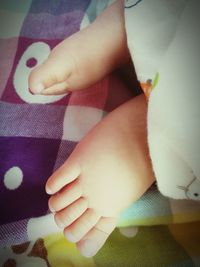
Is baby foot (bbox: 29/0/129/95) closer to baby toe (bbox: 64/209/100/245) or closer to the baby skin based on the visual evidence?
the baby skin

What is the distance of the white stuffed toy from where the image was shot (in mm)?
277

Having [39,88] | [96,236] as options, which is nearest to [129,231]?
[96,236]

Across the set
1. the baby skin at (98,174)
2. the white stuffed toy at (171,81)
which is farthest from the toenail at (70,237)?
the white stuffed toy at (171,81)

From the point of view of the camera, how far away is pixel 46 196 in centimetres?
39

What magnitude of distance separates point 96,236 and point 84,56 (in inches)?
8.1

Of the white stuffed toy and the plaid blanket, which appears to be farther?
the plaid blanket

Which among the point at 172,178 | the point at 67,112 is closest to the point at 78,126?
the point at 67,112

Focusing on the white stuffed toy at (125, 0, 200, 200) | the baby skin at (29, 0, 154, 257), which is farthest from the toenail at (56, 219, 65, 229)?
the white stuffed toy at (125, 0, 200, 200)

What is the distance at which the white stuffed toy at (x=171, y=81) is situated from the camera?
0.91 ft

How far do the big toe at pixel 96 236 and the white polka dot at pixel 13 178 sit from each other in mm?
100

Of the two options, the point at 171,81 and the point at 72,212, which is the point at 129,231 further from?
the point at 171,81

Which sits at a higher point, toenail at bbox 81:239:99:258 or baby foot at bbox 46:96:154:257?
baby foot at bbox 46:96:154:257

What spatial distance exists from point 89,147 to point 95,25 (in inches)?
6.3

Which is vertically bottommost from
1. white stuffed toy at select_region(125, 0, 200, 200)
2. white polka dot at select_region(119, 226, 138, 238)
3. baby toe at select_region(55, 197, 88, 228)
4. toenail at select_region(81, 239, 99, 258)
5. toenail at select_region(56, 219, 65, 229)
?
white polka dot at select_region(119, 226, 138, 238)
